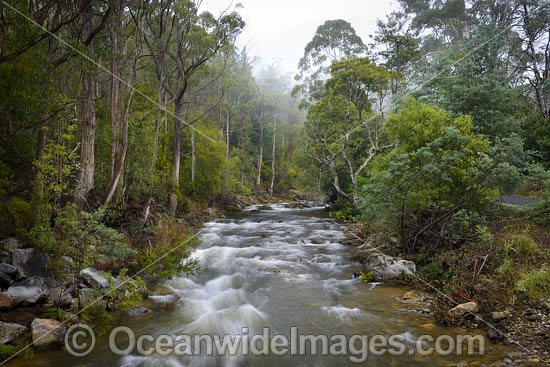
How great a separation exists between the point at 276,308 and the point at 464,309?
3.35 metres

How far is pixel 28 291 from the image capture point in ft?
14.8

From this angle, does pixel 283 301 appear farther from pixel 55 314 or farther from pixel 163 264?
pixel 55 314

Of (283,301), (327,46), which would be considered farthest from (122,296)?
(327,46)

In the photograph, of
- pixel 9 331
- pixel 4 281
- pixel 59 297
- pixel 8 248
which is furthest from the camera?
pixel 8 248

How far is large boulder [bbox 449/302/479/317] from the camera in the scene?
4.89m

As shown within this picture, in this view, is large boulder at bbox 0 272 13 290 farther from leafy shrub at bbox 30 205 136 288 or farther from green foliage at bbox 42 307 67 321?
green foliage at bbox 42 307 67 321

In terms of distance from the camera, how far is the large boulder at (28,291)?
172 inches

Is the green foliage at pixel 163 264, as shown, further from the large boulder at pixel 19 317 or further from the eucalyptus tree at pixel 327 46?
the eucalyptus tree at pixel 327 46

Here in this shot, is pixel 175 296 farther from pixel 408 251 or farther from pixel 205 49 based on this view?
pixel 205 49

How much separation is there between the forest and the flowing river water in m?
0.65

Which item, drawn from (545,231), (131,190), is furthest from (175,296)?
(545,231)

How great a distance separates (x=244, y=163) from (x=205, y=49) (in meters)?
17.1

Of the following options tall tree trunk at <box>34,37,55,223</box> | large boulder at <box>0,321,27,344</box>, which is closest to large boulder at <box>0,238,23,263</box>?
tall tree trunk at <box>34,37,55,223</box>

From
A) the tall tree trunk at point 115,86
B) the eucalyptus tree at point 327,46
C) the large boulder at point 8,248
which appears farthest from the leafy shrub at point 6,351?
the eucalyptus tree at point 327,46
